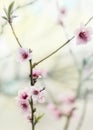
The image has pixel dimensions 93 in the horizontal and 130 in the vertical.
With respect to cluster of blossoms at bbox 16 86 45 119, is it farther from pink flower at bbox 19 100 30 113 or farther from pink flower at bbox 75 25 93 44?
pink flower at bbox 75 25 93 44

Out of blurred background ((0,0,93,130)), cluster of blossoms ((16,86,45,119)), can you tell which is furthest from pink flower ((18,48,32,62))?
blurred background ((0,0,93,130))

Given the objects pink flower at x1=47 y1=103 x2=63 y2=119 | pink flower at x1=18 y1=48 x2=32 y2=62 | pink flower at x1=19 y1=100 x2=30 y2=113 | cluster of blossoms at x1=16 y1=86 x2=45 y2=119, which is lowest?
pink flower at x1=47 y1=103 x2=63 y2=119

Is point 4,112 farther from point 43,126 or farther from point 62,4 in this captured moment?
point 62,4

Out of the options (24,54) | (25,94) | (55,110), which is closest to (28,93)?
(25,94)

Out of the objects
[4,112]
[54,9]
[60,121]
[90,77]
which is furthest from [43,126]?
[54,9]

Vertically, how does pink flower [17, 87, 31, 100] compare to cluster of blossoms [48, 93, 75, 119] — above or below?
above

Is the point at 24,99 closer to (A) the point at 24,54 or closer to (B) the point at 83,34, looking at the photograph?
(A) the point at 24,54
